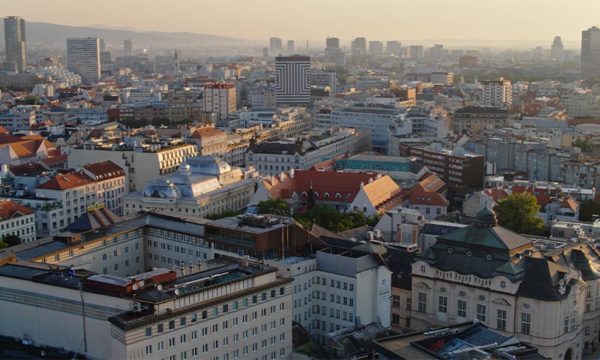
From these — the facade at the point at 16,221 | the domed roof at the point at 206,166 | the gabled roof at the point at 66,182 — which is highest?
the domed roof at the point at 206,166

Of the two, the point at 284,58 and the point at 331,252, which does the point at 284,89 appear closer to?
the point at 284,58

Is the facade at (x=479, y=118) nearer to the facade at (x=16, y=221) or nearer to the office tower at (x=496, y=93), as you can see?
the office tower at (x=496, y=93)

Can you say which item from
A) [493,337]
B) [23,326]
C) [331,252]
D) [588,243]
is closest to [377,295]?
[331,252]

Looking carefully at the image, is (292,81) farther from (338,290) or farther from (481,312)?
(481,312)

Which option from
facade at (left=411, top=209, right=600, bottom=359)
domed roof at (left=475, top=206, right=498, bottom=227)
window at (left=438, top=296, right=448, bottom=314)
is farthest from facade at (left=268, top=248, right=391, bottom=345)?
domed roof at (left=475, top=206, right=498, bottom=227)

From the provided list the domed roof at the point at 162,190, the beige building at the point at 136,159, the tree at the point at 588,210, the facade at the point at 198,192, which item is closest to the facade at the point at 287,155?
the beige building at the point at 136,159

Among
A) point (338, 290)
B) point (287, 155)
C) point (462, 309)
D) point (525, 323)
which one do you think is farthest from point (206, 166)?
point (525, 323)

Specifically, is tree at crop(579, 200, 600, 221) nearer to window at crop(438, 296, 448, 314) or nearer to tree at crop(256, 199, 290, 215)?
tree at crop(256, 199, 290, 215)
